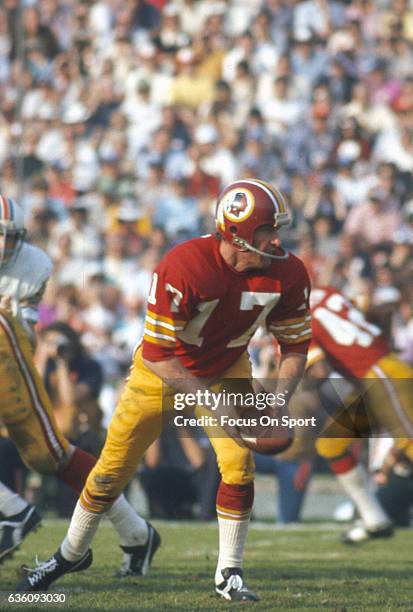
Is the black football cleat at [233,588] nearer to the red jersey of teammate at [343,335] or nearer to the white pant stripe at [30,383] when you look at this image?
the white pant stripe at [30,383]

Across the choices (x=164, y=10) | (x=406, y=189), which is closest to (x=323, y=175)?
(x=406, y=189)

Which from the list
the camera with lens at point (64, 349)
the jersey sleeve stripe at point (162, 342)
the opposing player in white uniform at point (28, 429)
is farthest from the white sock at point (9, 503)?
the camera with lens at point (64, 349)

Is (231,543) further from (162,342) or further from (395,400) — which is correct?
(395,400)

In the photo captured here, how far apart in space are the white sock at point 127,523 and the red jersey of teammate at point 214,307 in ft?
2.93

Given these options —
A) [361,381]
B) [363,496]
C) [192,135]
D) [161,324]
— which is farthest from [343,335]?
[192,135]

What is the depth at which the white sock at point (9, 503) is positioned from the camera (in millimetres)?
5773

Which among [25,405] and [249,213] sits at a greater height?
[249,213]

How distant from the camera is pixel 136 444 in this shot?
5211mm

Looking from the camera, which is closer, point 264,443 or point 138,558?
point 264,443

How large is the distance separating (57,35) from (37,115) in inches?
53.4

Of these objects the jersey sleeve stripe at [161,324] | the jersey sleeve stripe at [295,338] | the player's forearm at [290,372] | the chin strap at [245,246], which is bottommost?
the player's forearm at [290,372]

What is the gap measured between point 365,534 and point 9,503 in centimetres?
282

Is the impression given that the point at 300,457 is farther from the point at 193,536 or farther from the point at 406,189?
the point at 406,189

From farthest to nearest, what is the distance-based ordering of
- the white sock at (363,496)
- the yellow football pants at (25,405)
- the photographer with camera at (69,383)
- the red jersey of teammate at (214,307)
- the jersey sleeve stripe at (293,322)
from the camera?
the photographer with camera at (69,383), the white sock at (363,496), the yellow football pants at (25,405), the jersey sleeve stripe at (293,322), the red jersey of teammate at (214,307)
